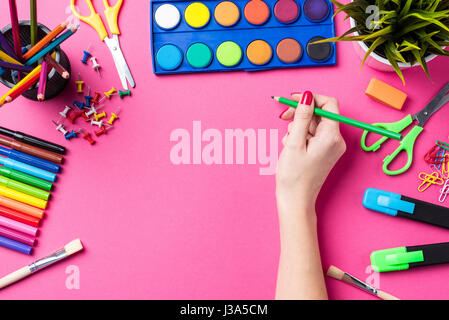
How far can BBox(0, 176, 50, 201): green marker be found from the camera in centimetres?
82

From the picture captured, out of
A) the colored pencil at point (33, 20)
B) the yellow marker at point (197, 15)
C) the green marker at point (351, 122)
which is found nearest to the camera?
the colored pencil at point (33, 20)

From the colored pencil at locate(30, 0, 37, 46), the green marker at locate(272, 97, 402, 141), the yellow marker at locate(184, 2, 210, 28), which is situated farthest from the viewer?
the yellow marker at locate(184, 2, 210, 28)

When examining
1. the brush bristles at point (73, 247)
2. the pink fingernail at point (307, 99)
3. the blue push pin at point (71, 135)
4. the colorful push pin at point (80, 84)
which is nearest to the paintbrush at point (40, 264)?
the brush bristles at point (73, 247)

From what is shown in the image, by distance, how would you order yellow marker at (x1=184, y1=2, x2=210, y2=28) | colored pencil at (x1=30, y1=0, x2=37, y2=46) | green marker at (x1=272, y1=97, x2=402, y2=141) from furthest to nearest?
yellow marker at (x1=184, y1=2, x2=210, y2=28), green marker at (x1=272, y1=97, x2=402, y2=141), colored pencil at (x1=30, y1=0, x2=37, y2=46)

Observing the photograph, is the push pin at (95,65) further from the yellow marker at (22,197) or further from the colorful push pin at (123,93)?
the yellow marker at (22,197)

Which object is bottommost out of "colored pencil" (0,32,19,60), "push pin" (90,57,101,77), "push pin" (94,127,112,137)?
"push pin" (94,127,112,137)

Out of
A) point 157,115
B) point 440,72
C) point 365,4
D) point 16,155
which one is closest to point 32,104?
point 16,155

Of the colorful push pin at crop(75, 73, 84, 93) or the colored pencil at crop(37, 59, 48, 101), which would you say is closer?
the colored pencil at crop(37, 59, 48, 101)

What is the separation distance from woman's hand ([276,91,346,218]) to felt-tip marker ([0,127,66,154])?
0.49 m

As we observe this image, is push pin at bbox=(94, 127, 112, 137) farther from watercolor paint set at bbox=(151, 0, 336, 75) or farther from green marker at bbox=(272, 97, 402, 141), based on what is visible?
green marker at bbox=(272, 97, 402, 141)

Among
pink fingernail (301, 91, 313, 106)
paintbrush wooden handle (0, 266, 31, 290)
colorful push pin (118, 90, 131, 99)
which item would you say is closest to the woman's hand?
pink fingernail (301, 91, 313, 106)

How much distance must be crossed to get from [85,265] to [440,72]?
34.8 inches

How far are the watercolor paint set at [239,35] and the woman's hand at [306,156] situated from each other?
0.43 feet

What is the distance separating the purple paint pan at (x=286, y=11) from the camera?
80 cm
